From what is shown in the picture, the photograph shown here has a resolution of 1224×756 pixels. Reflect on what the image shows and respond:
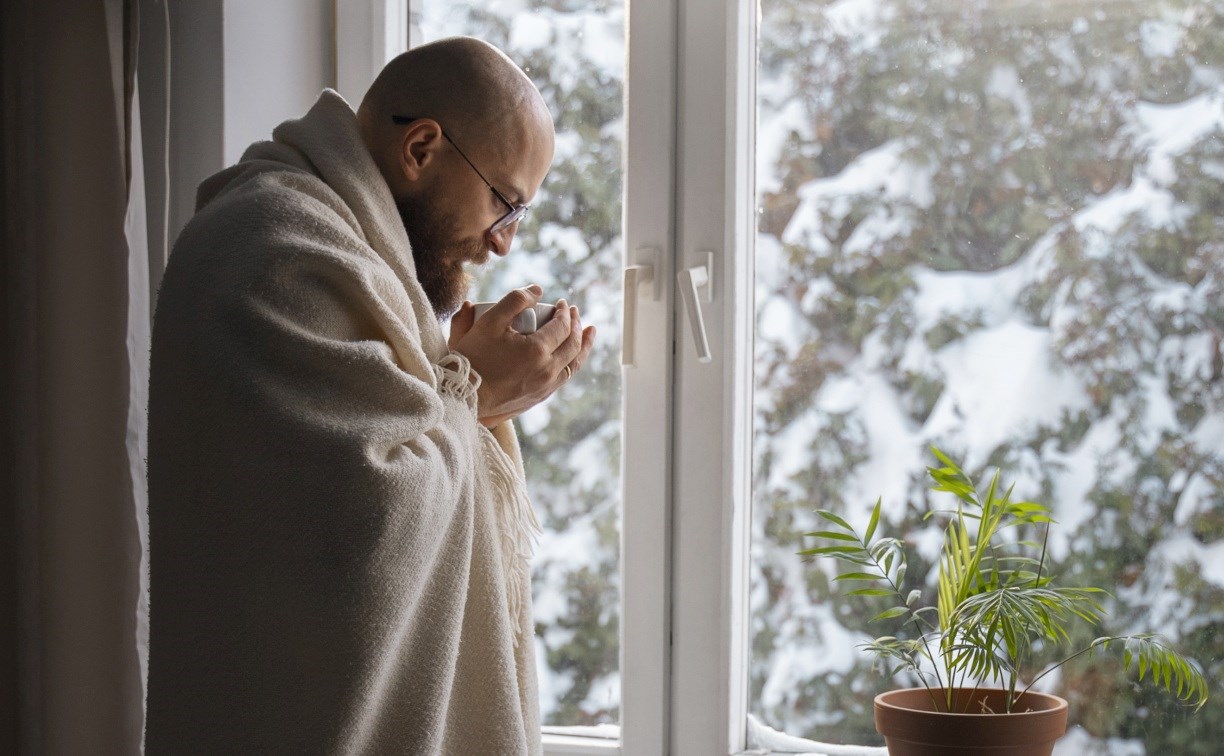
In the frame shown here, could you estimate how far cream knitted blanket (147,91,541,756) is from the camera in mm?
933

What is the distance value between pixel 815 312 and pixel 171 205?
3.06 feet

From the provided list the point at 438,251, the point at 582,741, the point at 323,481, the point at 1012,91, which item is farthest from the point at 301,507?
the point at 1012,91

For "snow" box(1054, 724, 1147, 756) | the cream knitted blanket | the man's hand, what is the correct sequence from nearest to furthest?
the cream knitted blanket → the man's hand → "snow" box(1054, 724, 1147, 756)

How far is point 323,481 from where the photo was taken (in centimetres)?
93

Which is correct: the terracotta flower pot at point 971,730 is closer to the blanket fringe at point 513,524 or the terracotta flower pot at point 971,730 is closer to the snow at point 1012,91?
the blanket fringe at point 513,524

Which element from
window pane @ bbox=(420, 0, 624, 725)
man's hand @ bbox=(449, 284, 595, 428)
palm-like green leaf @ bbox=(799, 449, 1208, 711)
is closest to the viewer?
man's hand @ bbox=(449, 284, 595, 428)

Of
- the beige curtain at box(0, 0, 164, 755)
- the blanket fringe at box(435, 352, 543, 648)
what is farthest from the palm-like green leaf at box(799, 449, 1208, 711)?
the beige curtain at box(0, 0, 164, 755)

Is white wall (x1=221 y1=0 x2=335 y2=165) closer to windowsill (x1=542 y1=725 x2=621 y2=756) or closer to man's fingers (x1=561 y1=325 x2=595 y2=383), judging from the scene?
man's fingers (x1=561 y1=325 x2=595 y2=383)

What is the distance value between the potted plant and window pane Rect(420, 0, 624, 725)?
0.36 m

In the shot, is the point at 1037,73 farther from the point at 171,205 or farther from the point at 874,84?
the point at 171,205

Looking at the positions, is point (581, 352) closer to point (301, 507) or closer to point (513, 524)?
point (513, 524)

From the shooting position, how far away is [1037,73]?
1580 mm

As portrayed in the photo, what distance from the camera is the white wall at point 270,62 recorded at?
1687 millimetres

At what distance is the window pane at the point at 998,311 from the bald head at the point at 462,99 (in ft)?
1.83
